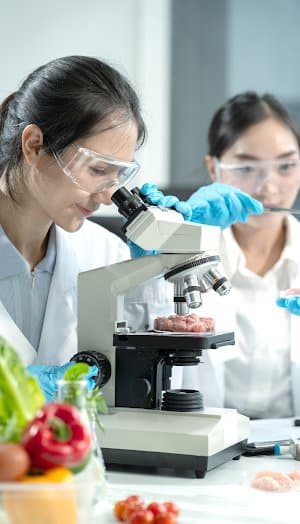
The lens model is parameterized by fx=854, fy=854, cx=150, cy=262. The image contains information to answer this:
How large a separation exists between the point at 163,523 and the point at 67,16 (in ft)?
14.3

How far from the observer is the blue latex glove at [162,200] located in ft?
7.01

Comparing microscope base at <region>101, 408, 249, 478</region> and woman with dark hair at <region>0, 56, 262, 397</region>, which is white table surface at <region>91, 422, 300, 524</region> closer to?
microscope base at <region>101, 408, 249, 478</region>

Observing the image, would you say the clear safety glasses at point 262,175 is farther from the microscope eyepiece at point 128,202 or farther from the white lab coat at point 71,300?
the microscope eyepiece at point 128,202

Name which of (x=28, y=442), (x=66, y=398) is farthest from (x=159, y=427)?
(x=28, y=442)

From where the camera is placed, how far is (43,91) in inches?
90.9

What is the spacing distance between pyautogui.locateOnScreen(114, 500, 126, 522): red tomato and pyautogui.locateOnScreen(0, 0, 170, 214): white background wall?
3595mm

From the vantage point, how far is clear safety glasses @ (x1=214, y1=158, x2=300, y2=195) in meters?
3.11

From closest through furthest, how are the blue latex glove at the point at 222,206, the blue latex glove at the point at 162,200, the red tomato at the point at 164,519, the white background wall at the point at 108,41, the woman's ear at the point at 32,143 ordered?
the red tomato at the point at 164,519
the blue latex glove at the point at 162,200
the woman's ear at the point at 32,143
the blue latex glove at the point at 222,206
the white background wall at the point at 108,41

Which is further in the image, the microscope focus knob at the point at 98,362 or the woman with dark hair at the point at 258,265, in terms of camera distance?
the woman with dark hair at the point at 258,265

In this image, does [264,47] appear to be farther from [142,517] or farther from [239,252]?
[142,517]

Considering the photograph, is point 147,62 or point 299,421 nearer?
point 299,421

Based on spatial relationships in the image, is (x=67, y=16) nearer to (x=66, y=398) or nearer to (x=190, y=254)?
(x=190, y=254)

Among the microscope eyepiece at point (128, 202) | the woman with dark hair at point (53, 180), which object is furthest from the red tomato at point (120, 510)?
the microscope eyepiece at point (128, 202)

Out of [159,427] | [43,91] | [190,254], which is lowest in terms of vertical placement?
[159,427]
